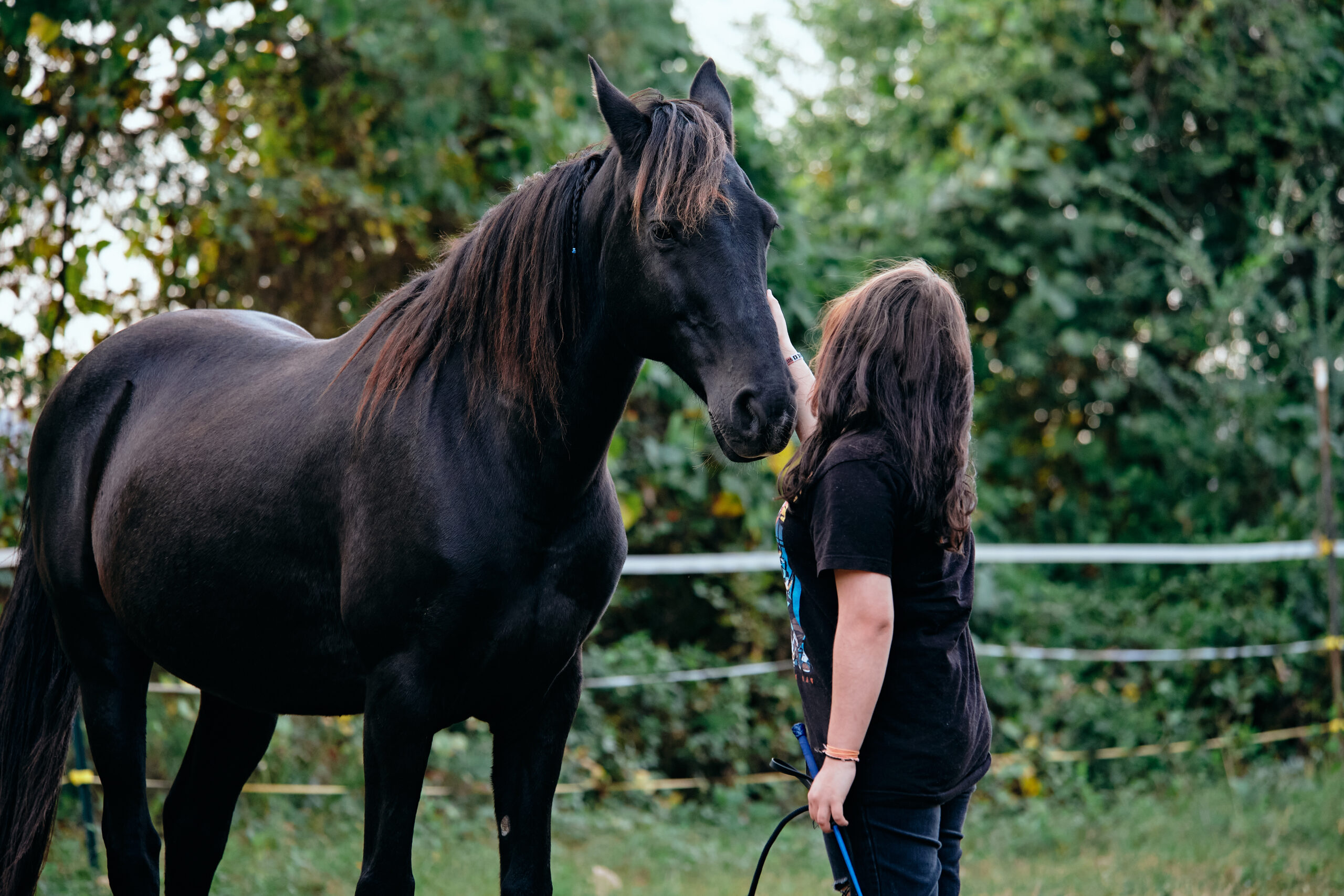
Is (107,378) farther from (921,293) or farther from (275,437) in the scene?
(921,293)

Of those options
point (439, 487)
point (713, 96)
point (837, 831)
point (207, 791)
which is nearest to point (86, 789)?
point (207, 791)

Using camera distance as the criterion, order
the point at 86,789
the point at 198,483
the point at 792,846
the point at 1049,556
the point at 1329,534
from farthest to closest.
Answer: the point at 1329,534
the point at 1049,556
the point at 792,846
the point at 86,789
the point at 198,483

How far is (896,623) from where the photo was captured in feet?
6.30

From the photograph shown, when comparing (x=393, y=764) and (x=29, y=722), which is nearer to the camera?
(x=393, y=764)

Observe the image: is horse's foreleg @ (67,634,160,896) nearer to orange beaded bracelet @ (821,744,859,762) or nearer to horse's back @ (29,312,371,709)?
horse's back @ (29,312,371,709)

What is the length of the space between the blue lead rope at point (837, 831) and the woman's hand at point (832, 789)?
0.22ft

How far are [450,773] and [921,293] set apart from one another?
357cm

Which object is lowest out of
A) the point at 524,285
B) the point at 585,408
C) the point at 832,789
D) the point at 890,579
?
the point at 832,789

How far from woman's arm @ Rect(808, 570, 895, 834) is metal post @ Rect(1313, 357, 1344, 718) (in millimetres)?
4776

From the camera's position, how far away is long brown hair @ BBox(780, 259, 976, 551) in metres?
1.86

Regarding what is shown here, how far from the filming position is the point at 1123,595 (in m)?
6.21

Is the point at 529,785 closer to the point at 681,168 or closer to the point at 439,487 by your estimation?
the point at 439,487

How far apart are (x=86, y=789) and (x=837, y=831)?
3177mm

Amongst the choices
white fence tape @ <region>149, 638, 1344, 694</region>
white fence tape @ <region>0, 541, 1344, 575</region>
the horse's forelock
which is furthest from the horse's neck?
white fence tape @ <region>149, 638, 1344, 694</region>
